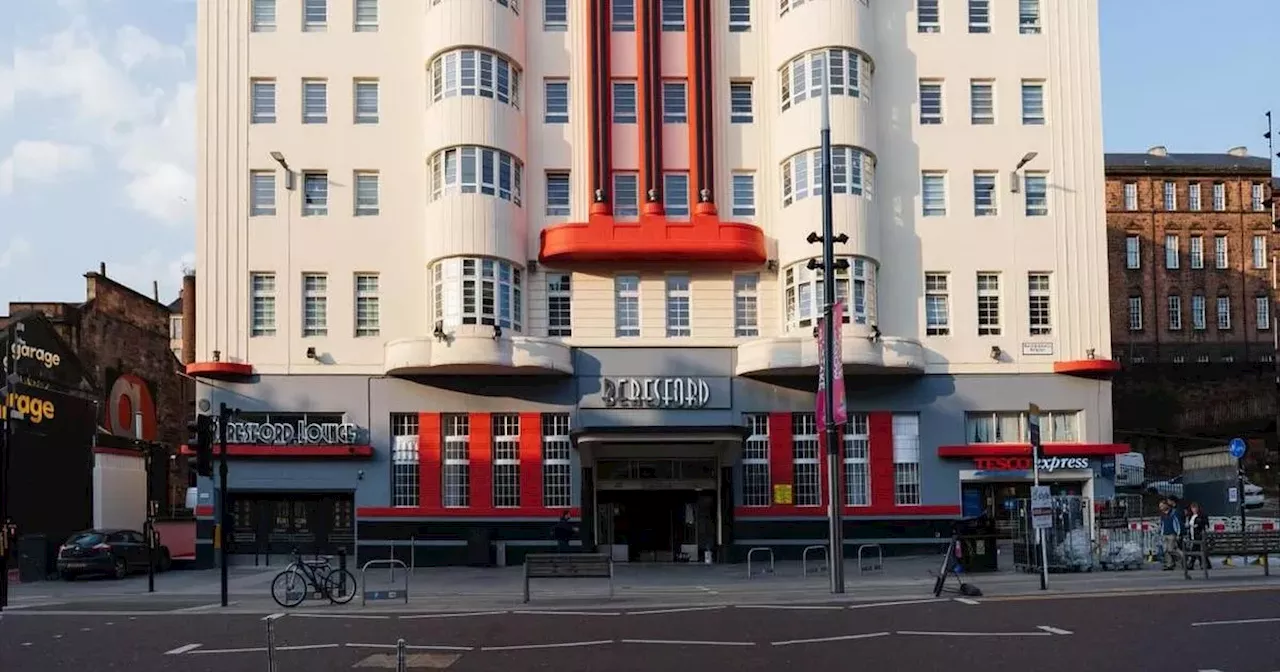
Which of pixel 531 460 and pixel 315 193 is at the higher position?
pixel 315 193

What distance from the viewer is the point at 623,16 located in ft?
129

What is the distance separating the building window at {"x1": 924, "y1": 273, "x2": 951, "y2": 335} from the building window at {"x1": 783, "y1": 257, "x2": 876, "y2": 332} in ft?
6.47

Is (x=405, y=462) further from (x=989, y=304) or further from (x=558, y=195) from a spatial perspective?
(x=989, y=304)

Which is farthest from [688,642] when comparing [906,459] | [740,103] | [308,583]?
[740,103]

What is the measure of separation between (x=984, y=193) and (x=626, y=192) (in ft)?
35.1

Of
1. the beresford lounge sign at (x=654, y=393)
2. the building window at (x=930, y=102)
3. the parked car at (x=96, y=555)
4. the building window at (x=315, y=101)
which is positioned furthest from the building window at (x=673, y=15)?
the parked car at (x=96, y=555)

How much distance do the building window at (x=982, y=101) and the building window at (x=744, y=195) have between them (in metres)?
6.92

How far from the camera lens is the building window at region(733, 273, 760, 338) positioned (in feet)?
126

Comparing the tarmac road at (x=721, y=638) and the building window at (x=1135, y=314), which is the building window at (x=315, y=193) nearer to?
the tarmac road at (x=721, y=638)

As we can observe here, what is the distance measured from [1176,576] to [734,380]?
14406mm

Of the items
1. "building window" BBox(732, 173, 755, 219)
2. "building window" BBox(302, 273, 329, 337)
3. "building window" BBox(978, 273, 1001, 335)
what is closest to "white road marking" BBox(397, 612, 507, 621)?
"building window" BBox(302, 273, 329, 337)

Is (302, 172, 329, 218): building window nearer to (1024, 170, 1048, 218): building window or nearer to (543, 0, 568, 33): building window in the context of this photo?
(543, 0, 568, 33): building window

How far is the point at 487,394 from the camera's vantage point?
124 ft

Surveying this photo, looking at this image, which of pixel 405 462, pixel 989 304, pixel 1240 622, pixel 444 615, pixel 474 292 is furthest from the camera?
pixel 989 304
